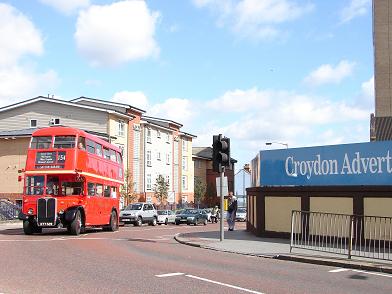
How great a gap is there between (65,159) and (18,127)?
34.5m

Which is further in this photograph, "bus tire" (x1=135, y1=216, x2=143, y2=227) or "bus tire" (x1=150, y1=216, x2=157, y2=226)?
"bus tire" (x1=150, y1=216, x2=157, y2=226)

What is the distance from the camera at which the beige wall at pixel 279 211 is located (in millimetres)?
19266

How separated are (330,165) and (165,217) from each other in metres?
27.7

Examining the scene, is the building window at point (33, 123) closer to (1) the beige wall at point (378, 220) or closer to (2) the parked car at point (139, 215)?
(2) the parked car at point (139, 215)

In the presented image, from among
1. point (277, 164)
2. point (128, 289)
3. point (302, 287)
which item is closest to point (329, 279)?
point (302, 287)

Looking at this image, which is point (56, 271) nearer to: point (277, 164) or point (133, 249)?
point (133, 249)

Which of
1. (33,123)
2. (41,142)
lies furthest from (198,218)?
(33,123)

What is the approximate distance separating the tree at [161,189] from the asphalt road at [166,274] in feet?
155

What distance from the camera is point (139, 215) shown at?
123 ft

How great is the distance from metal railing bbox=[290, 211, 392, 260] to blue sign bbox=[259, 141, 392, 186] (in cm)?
150

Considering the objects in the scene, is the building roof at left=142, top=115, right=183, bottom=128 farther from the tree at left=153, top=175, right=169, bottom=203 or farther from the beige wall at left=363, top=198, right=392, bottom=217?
the beige wall at left=363, top=198, right=392, bottom=217

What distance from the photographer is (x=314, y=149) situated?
729 inches

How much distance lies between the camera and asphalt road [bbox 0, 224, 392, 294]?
9.18 metres

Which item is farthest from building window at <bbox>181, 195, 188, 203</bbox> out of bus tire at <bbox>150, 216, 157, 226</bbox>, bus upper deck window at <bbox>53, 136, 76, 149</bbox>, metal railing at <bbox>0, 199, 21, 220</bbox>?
bus upper deck window at <bbox>53, 136, 76, 149</bbox>
